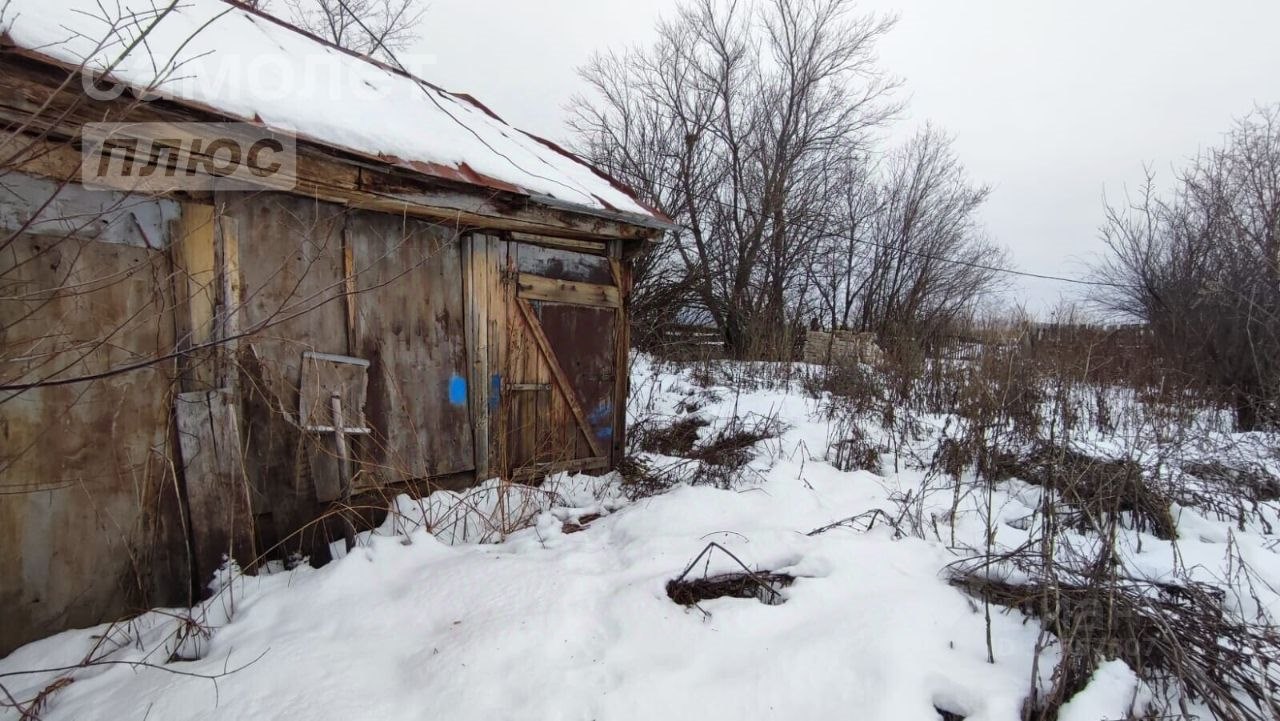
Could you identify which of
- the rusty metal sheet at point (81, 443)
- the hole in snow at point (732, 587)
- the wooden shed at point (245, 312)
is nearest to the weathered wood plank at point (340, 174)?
the wooden shed at point (245, 312)

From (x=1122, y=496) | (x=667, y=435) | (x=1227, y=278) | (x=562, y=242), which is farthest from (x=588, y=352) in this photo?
(x=1227, y=278)

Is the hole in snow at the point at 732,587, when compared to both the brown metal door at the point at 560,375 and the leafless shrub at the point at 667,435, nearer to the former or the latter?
the brown metal door at the point at 560,375

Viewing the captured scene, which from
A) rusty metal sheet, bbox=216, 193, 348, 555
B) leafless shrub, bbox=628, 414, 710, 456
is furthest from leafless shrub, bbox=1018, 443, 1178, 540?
rusty metal sheet, bbox=216, 193, 348, 555

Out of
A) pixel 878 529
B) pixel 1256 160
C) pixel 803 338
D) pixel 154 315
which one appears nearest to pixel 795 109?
pixel 803 338

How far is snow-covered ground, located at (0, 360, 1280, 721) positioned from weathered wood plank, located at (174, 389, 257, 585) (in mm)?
227

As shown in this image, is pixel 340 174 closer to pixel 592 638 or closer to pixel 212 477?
pixel 212 477

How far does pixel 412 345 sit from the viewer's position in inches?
152

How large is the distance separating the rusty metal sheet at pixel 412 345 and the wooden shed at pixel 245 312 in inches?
0.6

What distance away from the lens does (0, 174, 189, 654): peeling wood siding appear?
97.2 inches

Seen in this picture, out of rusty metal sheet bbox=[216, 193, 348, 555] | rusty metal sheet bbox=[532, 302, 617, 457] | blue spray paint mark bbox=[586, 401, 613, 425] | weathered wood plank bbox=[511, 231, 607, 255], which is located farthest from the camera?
blue spray paint mark bbox=[586, 401, 613, 425]

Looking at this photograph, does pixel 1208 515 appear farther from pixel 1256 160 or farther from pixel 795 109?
pixel 795 109

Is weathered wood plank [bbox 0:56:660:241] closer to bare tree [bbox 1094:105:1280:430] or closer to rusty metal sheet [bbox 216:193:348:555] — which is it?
rusty metal sheet [bbox 216:193:348:555]

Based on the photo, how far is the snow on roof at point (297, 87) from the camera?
248 centimetres

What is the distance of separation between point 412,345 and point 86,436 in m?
1.68
